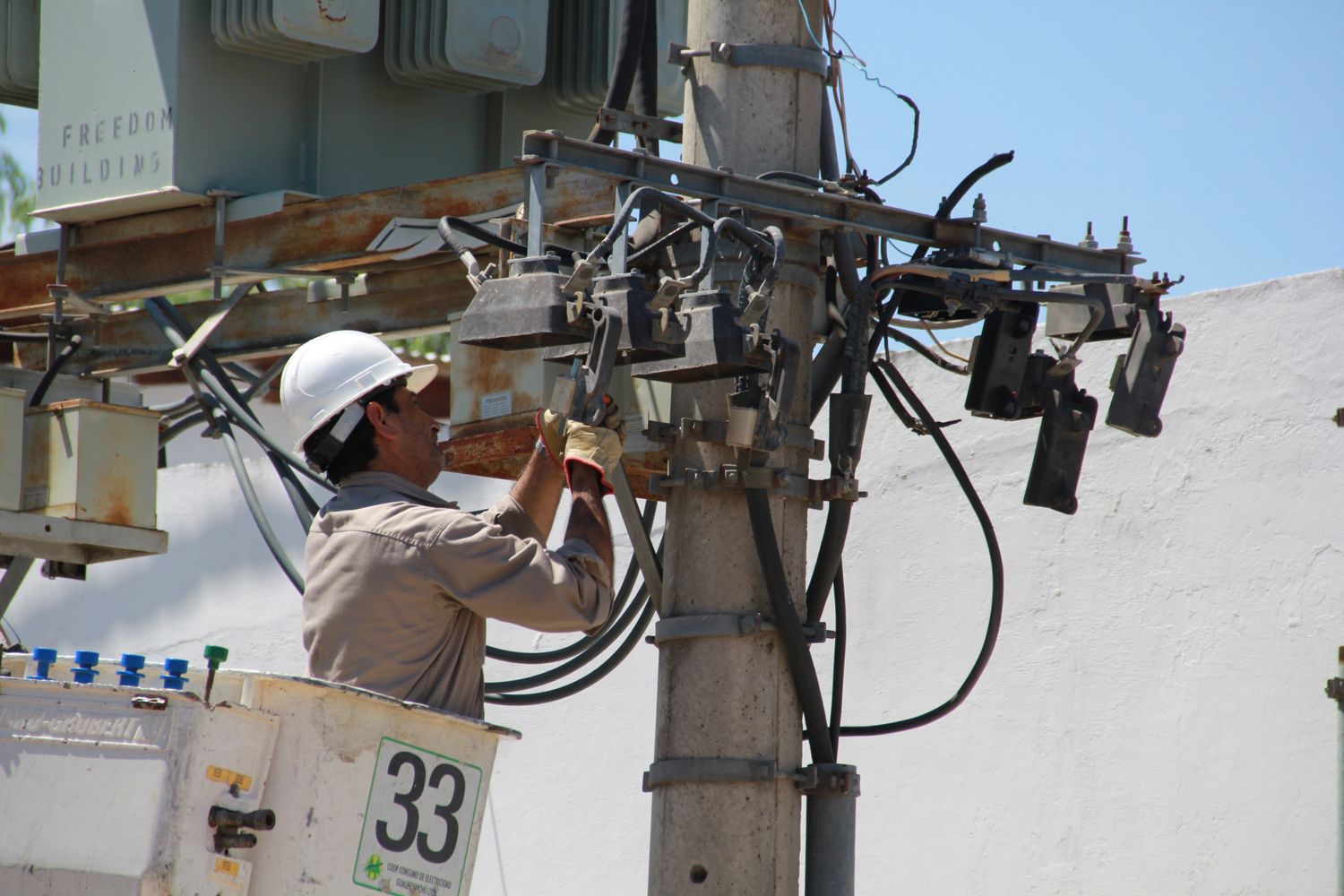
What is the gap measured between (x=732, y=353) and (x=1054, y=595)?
149 inches

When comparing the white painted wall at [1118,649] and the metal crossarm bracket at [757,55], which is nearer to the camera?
the metal crossarm bracket at [757,55]

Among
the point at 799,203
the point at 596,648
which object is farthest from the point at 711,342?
the point at 596,648

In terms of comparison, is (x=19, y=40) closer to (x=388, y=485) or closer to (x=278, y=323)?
(x=278, y=323)

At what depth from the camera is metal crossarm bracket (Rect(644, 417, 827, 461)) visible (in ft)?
15.7

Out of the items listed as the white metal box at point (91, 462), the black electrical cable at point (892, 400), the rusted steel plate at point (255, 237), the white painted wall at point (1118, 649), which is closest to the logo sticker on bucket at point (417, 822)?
the black electrical cable at point (892, 400)

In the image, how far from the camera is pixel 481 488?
9578 mm

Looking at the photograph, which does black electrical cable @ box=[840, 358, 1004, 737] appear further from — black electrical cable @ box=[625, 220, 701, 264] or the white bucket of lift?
the white bucket of lift

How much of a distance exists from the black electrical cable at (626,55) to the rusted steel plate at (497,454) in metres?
0.90

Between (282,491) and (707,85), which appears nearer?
(707,85)

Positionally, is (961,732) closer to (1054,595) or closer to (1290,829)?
(1054,595)

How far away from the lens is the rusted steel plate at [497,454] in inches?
213

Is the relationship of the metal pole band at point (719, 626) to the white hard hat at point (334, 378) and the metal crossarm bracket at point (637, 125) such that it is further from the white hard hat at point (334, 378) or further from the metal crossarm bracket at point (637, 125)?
the metal crossarm bracket at point (637, 125)

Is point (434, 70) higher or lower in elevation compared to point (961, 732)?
higher

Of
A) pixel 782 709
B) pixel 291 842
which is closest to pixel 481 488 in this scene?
pixel 782 709
